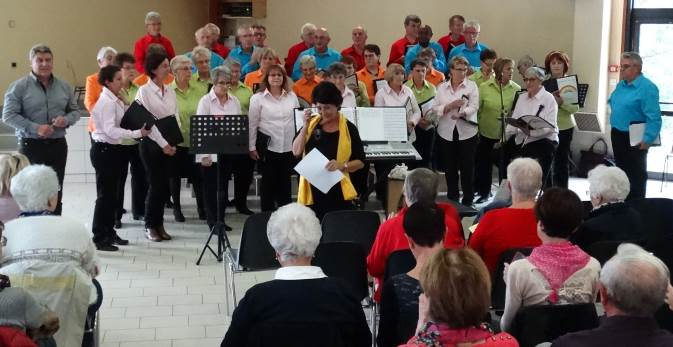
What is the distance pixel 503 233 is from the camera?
13.1ft

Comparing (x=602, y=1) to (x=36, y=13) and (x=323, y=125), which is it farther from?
(x=36, y=13)

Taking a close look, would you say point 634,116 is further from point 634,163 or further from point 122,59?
point 122,59

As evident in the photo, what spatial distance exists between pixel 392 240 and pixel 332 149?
171cm

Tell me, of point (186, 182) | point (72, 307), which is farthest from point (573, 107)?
point (72, 307)

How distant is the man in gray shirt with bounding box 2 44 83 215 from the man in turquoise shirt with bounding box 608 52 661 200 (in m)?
4.90

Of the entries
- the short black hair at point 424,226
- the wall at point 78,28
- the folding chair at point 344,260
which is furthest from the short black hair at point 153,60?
the wall at point 78,28

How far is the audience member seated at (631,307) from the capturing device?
244cm

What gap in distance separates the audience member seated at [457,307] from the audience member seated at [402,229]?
146 cm

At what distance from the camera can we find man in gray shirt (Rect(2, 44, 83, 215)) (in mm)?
6570

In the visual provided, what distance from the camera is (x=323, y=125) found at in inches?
220

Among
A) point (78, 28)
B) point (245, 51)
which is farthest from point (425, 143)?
point (78, 28)

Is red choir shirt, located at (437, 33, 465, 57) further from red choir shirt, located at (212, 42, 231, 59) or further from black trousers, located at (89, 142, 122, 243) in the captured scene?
black trousers, located at (89, 142, 122, 243)

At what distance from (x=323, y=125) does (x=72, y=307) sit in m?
2.48

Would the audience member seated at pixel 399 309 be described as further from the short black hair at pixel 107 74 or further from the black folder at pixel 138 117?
the short black hair at pixel 107 74
